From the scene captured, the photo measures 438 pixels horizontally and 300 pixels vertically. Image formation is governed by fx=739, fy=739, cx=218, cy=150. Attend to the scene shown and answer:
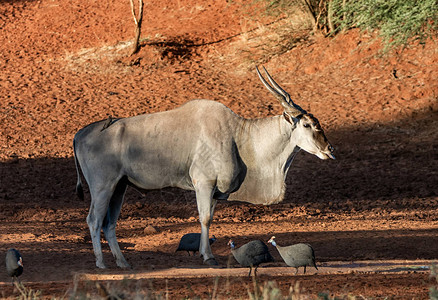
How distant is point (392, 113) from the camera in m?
17.2

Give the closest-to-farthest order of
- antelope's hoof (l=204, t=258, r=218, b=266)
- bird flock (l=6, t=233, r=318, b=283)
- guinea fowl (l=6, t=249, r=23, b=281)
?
guinea fowl (l=6, t=249, r=23, b=281) < bird flock (l=6, t=233, r=318, b=283) < antelope's hoof (l=204, t=258, r=218, b=266)

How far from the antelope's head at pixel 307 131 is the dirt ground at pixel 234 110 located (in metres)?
1.37

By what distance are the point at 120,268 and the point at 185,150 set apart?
1590 millimetres

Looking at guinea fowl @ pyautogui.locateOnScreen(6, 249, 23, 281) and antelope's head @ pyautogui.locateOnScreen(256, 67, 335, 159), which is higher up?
antelope's head @ pyautogui.locateOnScreen(256, 67, 335, 159)

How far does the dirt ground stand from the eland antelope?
2.81ft

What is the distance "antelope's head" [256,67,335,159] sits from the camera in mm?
8461

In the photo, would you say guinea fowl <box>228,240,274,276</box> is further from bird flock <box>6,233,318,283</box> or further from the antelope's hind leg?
the antelope's hind leg

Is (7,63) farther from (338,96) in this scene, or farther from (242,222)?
(242,222)

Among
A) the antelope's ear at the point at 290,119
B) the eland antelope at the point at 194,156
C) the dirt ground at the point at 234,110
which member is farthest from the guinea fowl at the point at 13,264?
the antelope's ear at the point at 290,119

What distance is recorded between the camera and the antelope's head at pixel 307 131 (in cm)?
846

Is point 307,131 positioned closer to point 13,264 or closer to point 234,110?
point 13,264

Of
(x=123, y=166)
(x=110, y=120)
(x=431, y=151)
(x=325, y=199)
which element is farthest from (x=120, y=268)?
(x=431, y=151)

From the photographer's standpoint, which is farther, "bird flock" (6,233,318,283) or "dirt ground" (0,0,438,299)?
"dirt ground" (0,0,438,299)

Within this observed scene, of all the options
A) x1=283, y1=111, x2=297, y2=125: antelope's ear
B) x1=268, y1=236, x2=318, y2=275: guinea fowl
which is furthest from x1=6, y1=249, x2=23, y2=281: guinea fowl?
x1=283, y1=111, x2=297, y2=125: antelope's ear
